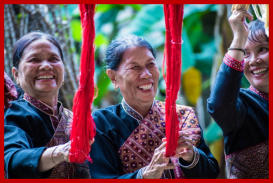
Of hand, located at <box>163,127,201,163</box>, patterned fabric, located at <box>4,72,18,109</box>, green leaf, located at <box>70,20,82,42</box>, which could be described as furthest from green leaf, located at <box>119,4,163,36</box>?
hand, located at <box>163,127,201,163</box>

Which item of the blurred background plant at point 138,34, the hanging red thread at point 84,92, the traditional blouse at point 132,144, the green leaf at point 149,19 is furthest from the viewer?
the green leaf at point 149,19

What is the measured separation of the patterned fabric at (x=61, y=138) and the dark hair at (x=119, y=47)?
0.98ft

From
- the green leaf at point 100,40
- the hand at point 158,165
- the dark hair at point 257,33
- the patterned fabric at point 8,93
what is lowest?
the hand at point 158,165

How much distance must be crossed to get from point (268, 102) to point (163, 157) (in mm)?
610

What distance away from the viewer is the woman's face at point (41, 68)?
1582 millimetres

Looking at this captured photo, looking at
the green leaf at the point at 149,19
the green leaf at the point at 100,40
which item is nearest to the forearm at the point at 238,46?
the green leaf at the point at 149,19

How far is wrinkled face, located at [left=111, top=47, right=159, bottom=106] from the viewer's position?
159cm

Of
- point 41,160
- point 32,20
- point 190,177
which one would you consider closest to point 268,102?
point 190,177

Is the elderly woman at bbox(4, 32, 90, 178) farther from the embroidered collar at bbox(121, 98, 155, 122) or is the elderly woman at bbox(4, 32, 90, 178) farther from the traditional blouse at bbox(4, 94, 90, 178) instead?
the embroidered collar at bbox(121, 98, 155, 122)

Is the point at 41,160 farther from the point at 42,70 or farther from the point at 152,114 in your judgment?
the point at 152,114

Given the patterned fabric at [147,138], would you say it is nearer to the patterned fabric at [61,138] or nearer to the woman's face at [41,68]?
the patterned fabric at [61,138]

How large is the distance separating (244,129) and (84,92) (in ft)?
2.41

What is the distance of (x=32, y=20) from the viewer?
2.44 meters

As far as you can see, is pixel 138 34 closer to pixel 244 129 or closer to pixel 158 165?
pixel 244 129
